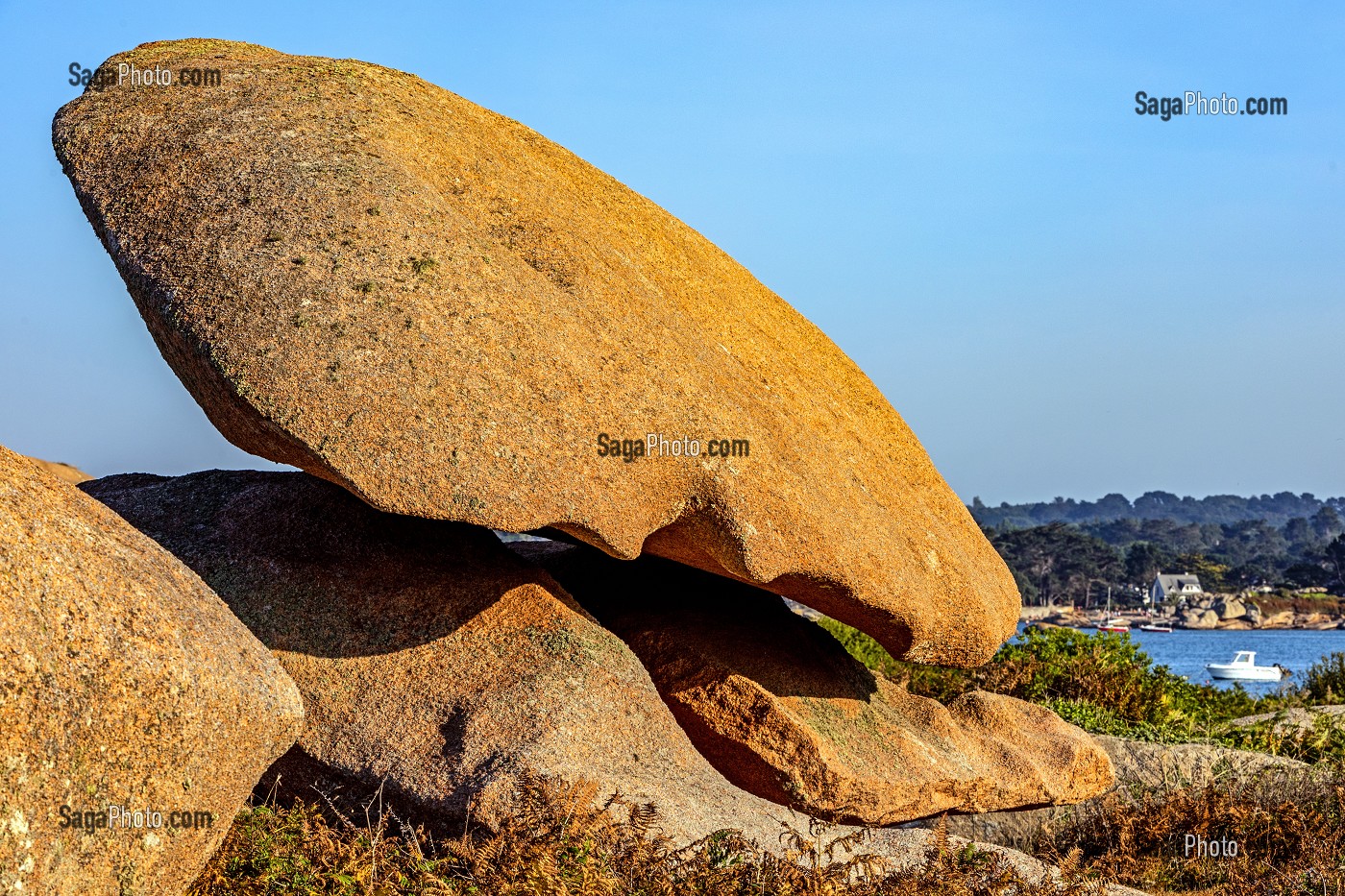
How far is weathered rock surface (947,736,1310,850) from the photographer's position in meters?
9.38

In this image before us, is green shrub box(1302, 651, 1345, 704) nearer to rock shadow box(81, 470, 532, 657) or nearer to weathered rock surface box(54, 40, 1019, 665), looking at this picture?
weathered rock surface box(54, 40, 1019, 665)

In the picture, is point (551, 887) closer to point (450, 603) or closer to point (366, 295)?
point (450, 603)

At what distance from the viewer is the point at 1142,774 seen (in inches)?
416

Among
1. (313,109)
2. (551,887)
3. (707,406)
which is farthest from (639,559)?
(551,887)

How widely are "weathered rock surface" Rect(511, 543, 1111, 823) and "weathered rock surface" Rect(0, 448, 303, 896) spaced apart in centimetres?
338

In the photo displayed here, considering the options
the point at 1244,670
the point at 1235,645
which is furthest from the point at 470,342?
the point at 1235,645

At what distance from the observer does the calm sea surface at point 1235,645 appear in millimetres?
53034

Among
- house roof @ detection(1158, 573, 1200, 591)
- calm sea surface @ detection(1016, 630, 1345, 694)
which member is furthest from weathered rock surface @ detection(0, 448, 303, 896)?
house roof @ detection(1158, 573, 1200, 591)

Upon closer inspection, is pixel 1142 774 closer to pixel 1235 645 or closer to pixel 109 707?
pixel 109 707

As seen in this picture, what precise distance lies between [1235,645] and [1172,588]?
75.9 feet

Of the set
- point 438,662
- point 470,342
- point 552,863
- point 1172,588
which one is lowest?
point 1172,588

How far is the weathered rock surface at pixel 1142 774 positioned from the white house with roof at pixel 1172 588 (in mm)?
91586

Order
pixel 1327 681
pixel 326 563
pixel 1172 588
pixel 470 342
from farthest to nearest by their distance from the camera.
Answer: pixel 1172 588 → pixel 1327 681 → pixel 326 563 → pixel 470 342

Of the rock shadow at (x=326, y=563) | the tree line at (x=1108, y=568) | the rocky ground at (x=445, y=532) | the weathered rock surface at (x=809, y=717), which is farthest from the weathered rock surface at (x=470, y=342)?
the tree line at (x=1108, y=568)
